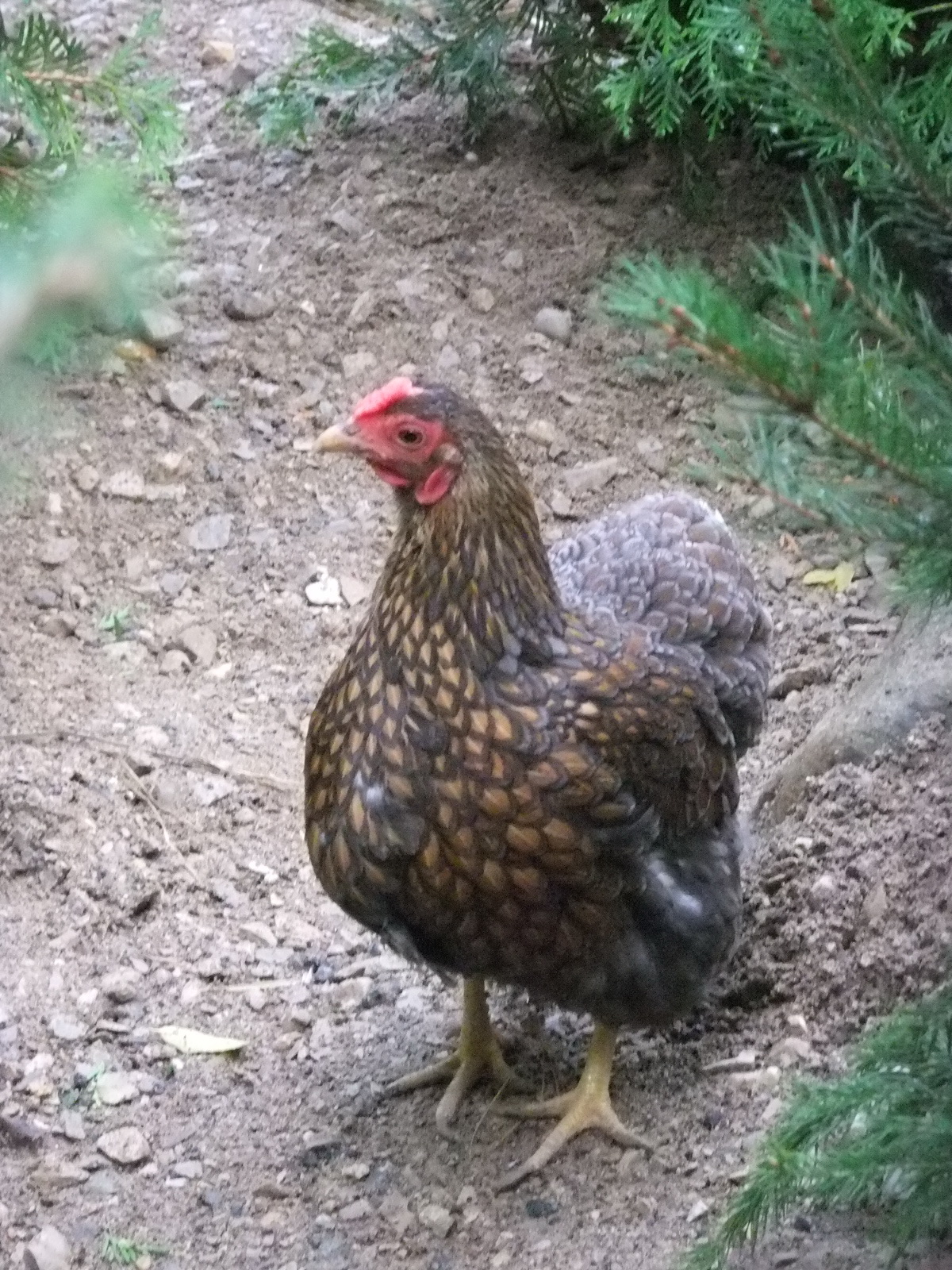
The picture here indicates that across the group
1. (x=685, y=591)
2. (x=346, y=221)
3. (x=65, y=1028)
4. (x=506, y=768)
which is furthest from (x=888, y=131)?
(x=346, y=221)

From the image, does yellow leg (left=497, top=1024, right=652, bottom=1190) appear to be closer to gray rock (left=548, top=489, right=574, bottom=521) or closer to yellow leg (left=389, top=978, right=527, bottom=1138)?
yellow leg (left=389, top=978, right=527, bottom=1138)

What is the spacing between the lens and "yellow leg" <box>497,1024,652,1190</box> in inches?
121

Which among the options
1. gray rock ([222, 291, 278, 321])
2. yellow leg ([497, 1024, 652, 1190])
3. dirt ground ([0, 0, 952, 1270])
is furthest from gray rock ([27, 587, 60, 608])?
yellow leg ([497, 1024, 652, 1190])

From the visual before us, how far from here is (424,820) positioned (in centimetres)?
283

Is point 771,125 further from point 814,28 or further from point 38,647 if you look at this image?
point 38,647

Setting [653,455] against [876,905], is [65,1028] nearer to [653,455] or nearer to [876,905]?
[876,905]

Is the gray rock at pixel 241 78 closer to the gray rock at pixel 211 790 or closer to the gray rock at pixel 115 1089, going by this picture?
the gray rock at pixel 211 790

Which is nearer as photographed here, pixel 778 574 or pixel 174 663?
pixel 174 663

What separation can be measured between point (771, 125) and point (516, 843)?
1.25 m

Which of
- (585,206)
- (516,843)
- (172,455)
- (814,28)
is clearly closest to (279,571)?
(172,455)

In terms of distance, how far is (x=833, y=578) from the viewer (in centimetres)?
468

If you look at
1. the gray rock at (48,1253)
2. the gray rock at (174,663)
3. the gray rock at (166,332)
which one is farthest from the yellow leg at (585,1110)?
the gray rock at (166,332)

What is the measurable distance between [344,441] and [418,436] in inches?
5.3

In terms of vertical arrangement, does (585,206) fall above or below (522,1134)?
above
